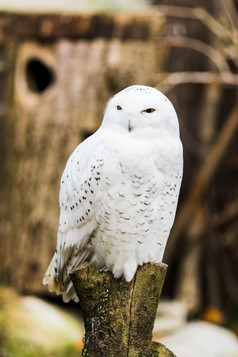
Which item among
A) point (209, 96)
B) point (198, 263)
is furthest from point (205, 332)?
point (209, 96)

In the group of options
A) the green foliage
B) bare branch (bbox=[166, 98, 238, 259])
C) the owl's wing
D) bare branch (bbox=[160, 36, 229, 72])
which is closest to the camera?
the owl's wing

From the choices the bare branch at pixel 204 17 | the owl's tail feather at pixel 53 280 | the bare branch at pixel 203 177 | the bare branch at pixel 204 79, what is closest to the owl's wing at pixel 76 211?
the owl's tail feather at pixel 53 280

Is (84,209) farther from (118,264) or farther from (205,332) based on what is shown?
(205,332)

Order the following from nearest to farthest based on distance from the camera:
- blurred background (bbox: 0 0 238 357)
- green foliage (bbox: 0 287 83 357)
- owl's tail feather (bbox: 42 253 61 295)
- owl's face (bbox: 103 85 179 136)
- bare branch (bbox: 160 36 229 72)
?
owl's face (bbox: 103 85 179 136) < owl's tail feather (bbox: 42 253 61 295) < green foliage (bbox: 0 287 83 357) < blurred background (bbox: 0 0 238 357) < bare branch (bbox: 160 36 229 72)

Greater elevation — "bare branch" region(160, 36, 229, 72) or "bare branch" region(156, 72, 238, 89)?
"bare branch" region(160, 36, 229, 72)

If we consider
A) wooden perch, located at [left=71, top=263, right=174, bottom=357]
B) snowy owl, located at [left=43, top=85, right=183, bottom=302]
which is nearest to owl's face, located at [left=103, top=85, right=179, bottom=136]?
snowy owl, located at [left=43, top=85, right=183, bottom=302]

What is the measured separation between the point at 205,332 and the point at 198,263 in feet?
3.13

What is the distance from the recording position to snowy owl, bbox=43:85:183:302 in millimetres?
2043

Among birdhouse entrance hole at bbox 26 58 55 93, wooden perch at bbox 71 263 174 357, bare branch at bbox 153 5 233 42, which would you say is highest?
bare branch at bbox 153 5 233 42

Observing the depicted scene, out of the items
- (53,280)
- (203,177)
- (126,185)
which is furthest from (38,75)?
(126,185)

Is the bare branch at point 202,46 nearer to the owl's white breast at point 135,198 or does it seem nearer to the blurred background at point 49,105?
the blurred background at point 49,105

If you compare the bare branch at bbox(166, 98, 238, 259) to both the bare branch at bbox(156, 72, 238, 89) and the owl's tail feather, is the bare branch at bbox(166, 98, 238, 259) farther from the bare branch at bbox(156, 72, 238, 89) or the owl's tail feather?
the owl's tail feather

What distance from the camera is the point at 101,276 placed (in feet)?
6.99

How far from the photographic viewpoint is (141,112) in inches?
79.5
